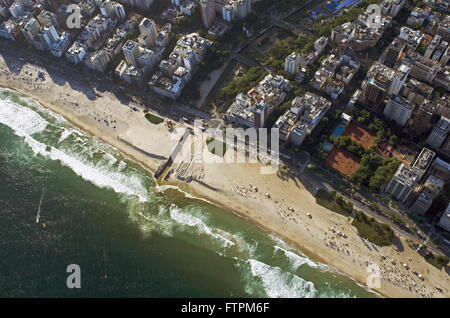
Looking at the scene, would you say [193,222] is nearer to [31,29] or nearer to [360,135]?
[360,135]

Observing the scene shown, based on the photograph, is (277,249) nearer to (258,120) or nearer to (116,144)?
(258,120)

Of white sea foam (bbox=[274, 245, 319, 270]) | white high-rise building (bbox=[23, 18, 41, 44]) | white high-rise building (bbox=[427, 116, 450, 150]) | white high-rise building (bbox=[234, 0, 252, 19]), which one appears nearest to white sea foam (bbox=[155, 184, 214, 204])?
white sea foam (bbox=[274, 245, 319, 270])

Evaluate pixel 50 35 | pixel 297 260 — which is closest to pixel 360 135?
pixel 297 260

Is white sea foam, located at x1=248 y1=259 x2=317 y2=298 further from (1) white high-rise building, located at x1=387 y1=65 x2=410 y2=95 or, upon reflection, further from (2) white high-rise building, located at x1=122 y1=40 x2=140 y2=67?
(2) white high-rise building, located at x1=122 y1=40 x2=140 y2=67

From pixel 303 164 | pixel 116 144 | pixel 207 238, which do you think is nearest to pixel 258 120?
pixel 303 164

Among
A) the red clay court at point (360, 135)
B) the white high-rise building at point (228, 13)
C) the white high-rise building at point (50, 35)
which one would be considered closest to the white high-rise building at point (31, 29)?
the white high-rise building at point (50, 35)

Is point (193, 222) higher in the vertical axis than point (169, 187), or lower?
lower
